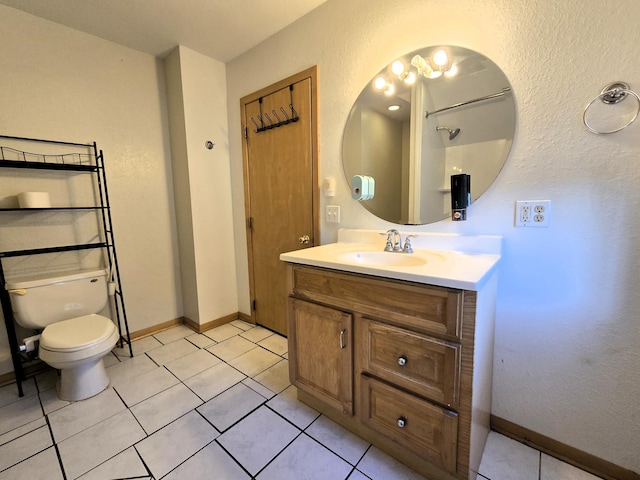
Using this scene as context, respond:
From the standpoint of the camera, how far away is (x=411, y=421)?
1104 millimetres

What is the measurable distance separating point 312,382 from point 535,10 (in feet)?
6.25

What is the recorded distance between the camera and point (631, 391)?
1.05 metres

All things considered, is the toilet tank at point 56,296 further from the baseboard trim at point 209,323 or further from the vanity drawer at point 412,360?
the vanity drawer at point 412,360

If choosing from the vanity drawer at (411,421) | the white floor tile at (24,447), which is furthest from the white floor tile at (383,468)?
the white floor tile at (24,447)

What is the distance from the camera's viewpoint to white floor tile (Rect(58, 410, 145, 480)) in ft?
3.97

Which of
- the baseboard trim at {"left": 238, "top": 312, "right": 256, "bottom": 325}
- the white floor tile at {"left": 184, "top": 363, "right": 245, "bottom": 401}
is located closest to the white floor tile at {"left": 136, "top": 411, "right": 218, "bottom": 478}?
the white floor tile at {"left": 184, "top": 363, "right": 245, "bottom": 401}

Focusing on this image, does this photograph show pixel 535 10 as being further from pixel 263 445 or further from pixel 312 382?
pixel 263 445

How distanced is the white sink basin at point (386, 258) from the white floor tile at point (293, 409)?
0.85m

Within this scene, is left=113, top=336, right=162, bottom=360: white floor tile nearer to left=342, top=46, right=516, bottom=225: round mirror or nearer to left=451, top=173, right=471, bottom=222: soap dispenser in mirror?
left=342, top=46, right=516, bottom=225: round mirror

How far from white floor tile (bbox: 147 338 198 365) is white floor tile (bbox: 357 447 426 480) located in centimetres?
150

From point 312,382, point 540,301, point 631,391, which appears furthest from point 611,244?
point 312,382

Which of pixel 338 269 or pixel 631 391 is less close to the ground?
pixel 338 269

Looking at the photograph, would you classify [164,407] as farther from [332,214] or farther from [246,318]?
[332,214]

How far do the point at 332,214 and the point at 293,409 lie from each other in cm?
117
